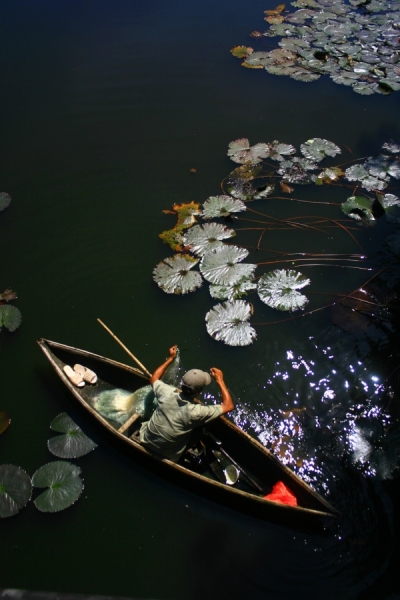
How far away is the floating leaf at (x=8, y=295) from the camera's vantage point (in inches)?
217

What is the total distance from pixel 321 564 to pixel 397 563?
1.89ft

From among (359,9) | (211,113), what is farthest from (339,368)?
(359,9)

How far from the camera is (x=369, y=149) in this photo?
22.9ft

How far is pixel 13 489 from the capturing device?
13.5 feet

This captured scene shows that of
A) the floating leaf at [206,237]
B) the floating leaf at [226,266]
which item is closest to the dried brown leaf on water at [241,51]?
the floating leaf at [206,237]

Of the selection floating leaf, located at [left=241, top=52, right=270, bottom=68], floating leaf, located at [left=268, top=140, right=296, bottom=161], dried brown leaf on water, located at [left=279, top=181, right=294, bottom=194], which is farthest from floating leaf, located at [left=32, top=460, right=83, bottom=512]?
floating leaf, located at [left=241, top=52, right=270, bottom=68]

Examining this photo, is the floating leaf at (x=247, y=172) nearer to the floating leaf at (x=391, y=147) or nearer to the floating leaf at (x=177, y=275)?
the floating leaf at (x=177, y=275)

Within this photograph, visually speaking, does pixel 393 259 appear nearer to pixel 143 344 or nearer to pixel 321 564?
pixel 143 344

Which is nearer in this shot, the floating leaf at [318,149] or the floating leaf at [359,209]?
the floating leaf at [359,209]

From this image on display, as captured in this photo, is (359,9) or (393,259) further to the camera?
(359,9)

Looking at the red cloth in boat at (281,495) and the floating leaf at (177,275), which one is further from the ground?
the floating leaf at (177,275)

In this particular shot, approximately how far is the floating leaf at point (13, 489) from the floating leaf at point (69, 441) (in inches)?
13.1

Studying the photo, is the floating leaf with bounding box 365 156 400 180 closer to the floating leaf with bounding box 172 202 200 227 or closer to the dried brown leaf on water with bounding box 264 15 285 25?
the floating leaf with bounding box 172 202 200 227

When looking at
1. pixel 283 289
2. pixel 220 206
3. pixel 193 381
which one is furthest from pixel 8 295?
pixel 283 289
